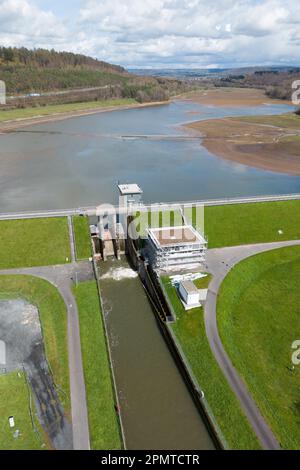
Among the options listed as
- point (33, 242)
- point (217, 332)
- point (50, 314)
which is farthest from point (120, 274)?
point (217, 332)

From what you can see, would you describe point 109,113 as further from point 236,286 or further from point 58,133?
point 236,286

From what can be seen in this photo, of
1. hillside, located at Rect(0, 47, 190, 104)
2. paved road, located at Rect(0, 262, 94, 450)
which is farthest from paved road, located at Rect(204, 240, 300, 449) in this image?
hillside, located at Rect(0, 47, 190, 104)

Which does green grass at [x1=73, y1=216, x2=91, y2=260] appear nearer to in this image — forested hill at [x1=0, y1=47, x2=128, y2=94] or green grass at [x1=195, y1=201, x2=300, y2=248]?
green grass at [x1=195, y1=201, x2=300, y2=248]

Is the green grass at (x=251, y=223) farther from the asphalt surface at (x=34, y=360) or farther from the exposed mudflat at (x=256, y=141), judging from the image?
the exposed mudflat at (x=256, y=141)

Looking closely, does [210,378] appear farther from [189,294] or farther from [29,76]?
[29,76]
